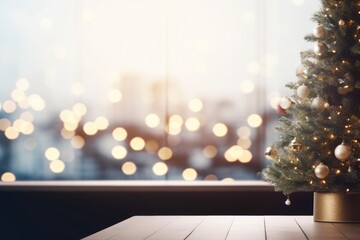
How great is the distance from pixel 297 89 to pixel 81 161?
1.91 meters

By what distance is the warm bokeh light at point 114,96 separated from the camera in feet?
16.6

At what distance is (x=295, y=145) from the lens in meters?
3.62

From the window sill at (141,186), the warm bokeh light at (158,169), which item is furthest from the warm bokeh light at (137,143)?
the window sill at (141,186)

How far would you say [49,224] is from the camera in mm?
4625

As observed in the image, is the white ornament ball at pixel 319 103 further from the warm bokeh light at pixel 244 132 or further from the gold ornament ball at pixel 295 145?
the warm bokeh light at pixel 244 132

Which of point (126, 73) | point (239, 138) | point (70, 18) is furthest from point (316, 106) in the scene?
point (70, 18)

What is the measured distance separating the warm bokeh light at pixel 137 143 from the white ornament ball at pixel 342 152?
1866mm

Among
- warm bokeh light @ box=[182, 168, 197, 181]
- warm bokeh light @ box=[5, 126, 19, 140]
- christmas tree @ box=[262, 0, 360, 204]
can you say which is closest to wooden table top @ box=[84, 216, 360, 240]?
christmas tree @ box=[262, 0, 360, 204]

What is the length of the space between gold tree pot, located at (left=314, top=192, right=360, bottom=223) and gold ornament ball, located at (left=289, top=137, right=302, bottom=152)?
0.29 metres

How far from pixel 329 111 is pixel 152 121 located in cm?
168

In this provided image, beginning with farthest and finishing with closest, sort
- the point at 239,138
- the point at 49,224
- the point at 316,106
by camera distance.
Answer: the point at 239,138
the point at 49,224
the point at 316,106

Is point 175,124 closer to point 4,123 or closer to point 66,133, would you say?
point 66,133

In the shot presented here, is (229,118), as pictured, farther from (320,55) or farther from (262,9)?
(320,55)

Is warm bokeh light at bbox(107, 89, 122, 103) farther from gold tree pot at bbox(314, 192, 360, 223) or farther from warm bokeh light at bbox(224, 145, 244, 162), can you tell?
gold tree pot at bbox(314, 192, 360, 223)
